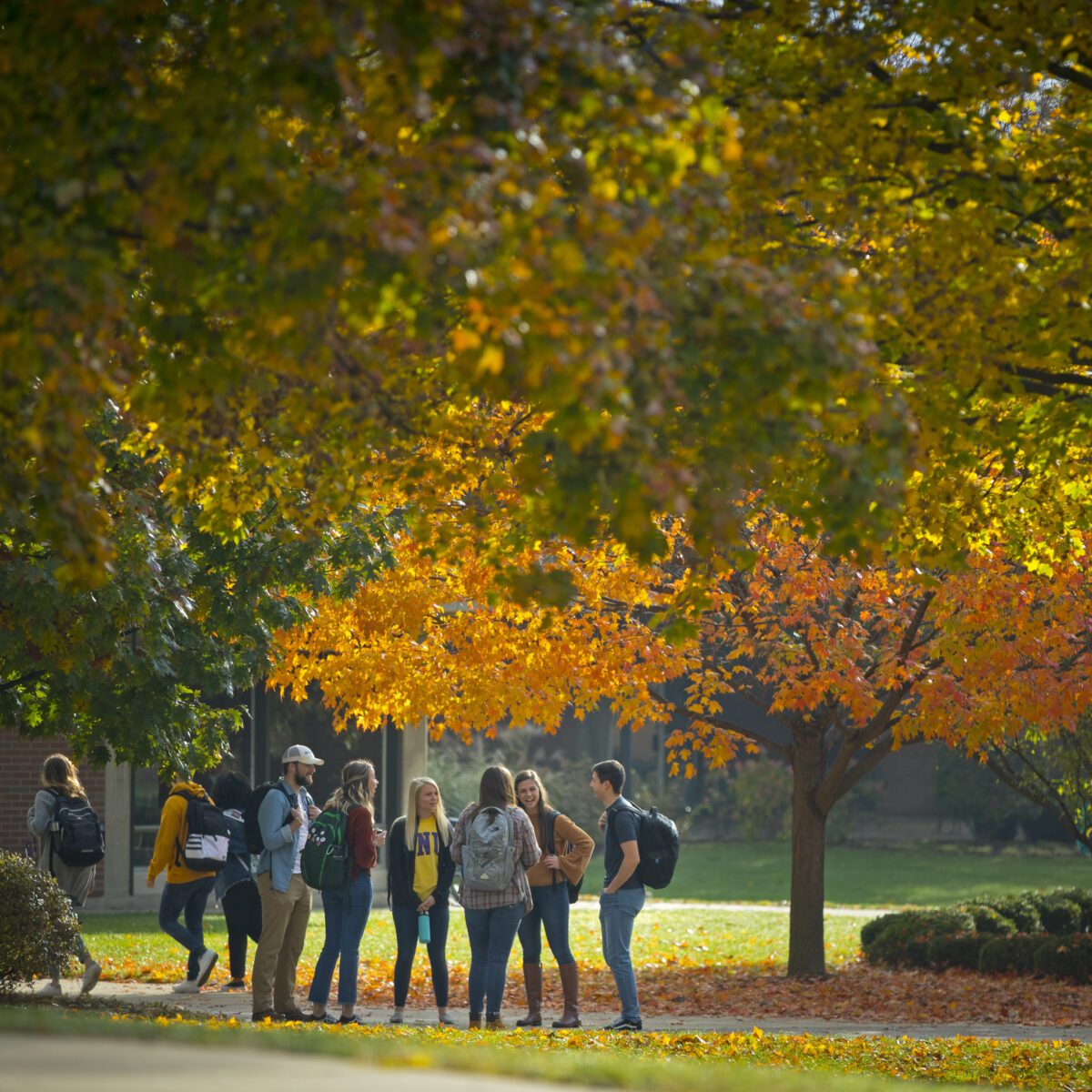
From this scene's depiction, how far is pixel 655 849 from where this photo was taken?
1147cm

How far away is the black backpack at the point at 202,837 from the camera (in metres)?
13.0

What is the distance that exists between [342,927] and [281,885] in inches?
23.2

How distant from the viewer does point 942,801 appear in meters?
36.4

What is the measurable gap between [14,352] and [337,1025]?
6.30 metres

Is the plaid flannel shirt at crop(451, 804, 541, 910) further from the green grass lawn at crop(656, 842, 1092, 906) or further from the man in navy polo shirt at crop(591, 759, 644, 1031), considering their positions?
the green grass lawn at crop(656, 842, 1092, 906)

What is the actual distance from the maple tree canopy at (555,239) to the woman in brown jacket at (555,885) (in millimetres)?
4892

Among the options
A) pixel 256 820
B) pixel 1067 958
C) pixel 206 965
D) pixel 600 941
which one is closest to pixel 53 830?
pixel 206 965

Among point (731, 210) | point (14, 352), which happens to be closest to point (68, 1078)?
point (14, 352)

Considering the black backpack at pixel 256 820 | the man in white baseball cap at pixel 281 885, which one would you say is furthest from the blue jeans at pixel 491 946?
the black backpack at pixel 256 820

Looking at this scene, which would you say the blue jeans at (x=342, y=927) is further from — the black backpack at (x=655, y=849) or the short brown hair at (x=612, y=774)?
the black backpack at (x=655, y=849)

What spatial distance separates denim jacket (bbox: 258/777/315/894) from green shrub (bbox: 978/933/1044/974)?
27.0 feet

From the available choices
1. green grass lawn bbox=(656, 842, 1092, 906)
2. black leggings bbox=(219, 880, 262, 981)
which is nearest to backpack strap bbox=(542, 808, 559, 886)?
black leggings bbox=(219, 880, 262, 981)

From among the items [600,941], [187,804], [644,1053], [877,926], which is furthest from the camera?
[600,941]

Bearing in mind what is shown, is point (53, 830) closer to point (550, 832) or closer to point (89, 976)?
point (89, 976)
